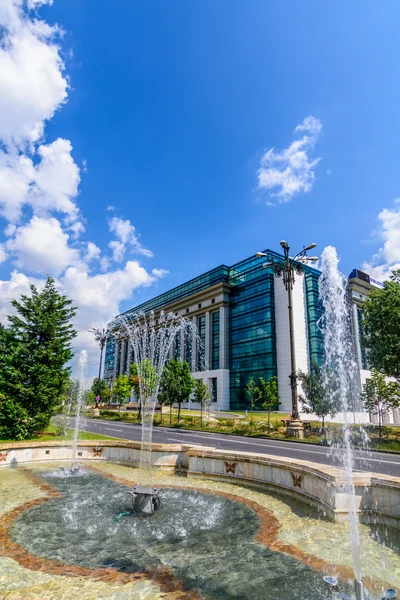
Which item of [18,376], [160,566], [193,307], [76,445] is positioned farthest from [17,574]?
[193,307]

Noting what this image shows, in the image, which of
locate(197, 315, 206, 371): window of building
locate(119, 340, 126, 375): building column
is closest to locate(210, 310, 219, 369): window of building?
locate(197, 315, 206, 371): window of building

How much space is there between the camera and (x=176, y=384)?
37.2 meters

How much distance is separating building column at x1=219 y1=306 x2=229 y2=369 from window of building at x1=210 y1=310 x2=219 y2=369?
1817 mm

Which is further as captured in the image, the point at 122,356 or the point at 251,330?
the point at 122,356

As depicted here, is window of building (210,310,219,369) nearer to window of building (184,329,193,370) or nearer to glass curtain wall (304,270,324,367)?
window of building (184,329,193,370)

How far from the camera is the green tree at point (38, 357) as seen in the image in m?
17.2

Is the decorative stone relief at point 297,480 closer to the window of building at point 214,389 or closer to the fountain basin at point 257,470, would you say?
the fountain basin at point 257,470

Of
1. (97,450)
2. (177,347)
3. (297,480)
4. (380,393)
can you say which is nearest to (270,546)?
(297,480)

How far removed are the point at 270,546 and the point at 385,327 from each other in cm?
2269

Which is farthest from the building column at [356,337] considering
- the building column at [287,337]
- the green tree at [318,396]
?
the green tree at [318,396]

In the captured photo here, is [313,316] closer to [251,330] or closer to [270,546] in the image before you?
[251,330]

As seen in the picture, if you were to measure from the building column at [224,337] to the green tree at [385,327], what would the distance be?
3388 cm

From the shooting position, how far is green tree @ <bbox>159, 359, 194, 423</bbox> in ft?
122

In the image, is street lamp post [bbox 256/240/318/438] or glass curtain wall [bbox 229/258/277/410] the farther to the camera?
Answer: glass curtain wall [bbox 229/258/277/410]
